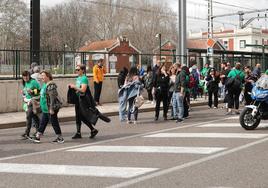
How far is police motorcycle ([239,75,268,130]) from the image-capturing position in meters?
12.2

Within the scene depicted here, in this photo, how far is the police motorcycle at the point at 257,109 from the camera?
12242mm

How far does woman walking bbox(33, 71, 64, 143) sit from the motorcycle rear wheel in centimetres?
455

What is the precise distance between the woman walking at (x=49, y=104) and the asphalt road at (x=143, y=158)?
365 millimetres

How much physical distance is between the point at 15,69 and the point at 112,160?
35.3 feet

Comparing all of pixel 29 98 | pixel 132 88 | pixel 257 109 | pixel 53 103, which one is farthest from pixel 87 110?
pixel 257 109

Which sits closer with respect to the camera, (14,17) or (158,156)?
(158,156)

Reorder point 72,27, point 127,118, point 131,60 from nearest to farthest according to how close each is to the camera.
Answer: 1. point 127,118
2. point 131,60
3. point 72,27

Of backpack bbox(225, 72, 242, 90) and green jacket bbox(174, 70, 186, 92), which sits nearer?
green jacket bbox(174, 70, 186, 92)

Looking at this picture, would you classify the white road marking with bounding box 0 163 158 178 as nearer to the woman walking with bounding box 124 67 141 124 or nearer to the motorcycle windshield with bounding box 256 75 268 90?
the motorcycle windshield with bounding box 256 75 268 90

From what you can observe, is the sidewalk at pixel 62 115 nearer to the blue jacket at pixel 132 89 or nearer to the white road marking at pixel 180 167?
the blue jacket at pixel 132 89

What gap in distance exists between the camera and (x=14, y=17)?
5666 centimetres

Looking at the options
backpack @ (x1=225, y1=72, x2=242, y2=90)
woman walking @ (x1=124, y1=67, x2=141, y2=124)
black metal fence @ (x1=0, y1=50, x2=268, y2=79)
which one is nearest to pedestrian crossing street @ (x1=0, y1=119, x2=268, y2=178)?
woman walking @ (x1=124, y1=67, x2=141, y2=124)

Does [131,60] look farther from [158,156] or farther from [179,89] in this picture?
[158,156]

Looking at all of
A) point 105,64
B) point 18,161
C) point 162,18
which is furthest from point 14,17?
point 18,161
